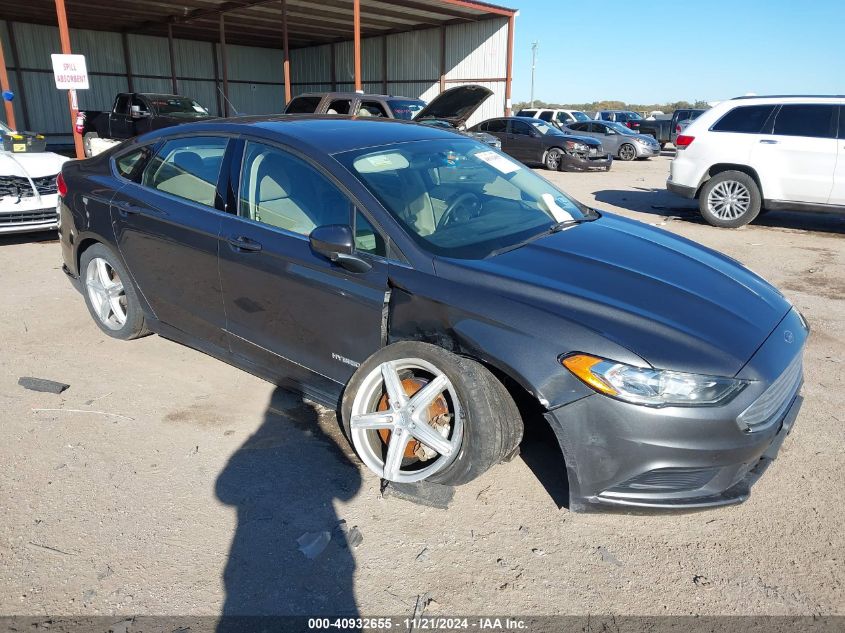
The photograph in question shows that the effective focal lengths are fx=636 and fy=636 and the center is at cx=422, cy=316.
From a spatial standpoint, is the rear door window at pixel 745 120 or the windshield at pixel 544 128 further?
the windshield at pixel 544 128

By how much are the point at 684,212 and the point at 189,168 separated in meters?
8.96

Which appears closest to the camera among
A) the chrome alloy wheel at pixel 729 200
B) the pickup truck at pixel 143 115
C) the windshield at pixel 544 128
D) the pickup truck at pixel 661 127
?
the chrome alloy wheel at pixel 729 200

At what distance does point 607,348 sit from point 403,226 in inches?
43.8

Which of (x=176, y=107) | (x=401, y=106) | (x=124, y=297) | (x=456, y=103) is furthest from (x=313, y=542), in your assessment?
(x=176, y=107)

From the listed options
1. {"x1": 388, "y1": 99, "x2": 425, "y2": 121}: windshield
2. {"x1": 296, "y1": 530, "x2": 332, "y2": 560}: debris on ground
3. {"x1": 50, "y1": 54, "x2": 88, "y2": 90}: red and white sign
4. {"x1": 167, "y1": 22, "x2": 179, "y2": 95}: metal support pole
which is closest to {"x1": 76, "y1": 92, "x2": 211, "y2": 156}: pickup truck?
{"x1": 50, "y1": 54, "x2": 88, "y2": 90}: red and white sign

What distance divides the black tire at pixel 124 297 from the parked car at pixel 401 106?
9541mm

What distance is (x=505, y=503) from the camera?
2900 mm

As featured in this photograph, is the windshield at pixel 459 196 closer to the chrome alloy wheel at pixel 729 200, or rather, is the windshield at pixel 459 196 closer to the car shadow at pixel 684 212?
the chrome alloy wheel at pixel 729 200

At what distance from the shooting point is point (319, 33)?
91.2 feet

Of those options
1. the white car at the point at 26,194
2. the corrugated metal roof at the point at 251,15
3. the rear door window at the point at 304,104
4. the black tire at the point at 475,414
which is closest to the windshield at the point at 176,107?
the rear door window at the point at 304,104

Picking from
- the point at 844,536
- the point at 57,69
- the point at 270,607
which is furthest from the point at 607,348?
the point at 57,69

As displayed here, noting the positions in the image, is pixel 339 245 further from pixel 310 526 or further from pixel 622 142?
pixel 622 142

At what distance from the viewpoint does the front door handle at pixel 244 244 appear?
3.35 meters

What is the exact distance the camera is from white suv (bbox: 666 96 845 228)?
838 cm
